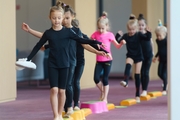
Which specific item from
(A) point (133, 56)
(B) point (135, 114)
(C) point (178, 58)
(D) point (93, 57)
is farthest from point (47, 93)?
(C) point (178, 58)

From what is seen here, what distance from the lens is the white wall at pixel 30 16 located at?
18.3 meters

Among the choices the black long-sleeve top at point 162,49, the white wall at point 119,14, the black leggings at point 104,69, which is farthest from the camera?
the white wall at point 119,14

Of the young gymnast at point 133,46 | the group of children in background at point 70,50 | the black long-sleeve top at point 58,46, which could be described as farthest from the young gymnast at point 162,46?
the black long-sleeve top at point 58,46

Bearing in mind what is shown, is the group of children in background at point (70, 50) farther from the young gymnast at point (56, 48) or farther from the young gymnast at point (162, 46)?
the young gymnast at point (162, 46)

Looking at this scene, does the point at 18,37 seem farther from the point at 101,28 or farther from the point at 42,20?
the point at 101,28

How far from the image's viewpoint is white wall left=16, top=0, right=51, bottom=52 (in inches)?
722

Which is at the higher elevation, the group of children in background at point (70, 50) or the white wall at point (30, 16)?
the white wall at point (30, 16)

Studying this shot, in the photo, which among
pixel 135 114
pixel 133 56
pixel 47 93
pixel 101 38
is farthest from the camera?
pixel 47 93

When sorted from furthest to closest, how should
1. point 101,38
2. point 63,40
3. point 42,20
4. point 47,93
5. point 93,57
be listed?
1. point 42,20
2. point 93,57
3. point 47,93
4. point 101,38
5. point 63,40

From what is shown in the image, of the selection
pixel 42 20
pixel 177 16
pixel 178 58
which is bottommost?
pixel 178 58

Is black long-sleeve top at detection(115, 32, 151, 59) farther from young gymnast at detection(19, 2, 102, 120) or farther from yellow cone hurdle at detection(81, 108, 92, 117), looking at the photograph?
young gymnast at detection(19, 2, 102, 120)

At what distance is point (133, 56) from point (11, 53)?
2581 millimetres

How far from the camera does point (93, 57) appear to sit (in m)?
13.9

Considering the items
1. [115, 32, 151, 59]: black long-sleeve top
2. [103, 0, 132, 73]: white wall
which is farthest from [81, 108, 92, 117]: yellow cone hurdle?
[103, 0, 132, 73]: white wall
